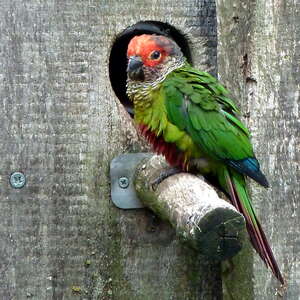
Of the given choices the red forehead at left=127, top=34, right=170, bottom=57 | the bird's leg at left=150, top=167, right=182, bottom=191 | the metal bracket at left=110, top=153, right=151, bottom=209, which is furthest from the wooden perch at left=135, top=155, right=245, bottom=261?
the red forehead at left=127, top=34, right=170, bottom=57

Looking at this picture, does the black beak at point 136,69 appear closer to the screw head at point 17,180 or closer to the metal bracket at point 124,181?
the metal bracket at point 124,181

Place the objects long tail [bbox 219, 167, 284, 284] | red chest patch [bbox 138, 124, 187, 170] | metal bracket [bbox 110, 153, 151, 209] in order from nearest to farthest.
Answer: long tail [bbox 219, 167, 284, 284] → red chest patch [bbox 138, 124, 187, 170] → metal bracket [bbox 110, 153, 151, 209]

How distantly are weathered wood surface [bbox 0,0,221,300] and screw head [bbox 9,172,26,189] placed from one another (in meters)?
0.02

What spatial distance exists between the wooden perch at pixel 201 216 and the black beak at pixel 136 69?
44 cm

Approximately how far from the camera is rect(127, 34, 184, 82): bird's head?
2.62 metres

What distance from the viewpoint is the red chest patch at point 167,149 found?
2479 millimetres

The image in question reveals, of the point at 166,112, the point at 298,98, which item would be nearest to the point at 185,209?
the point at 166,112

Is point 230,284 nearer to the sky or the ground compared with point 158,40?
nearer to the ground

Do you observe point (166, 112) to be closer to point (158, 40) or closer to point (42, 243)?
point (158, 40)

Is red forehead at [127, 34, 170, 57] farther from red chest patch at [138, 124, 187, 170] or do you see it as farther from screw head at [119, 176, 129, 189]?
screw head at [119, 176, 129, 189]

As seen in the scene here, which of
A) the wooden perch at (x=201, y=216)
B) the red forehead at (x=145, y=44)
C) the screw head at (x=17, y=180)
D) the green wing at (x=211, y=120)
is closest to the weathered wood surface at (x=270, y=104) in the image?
the green wing at (x=211, y=120)

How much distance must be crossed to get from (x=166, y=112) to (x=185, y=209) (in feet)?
1.80

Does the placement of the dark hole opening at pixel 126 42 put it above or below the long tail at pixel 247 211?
above

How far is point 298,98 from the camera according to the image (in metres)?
2.56
